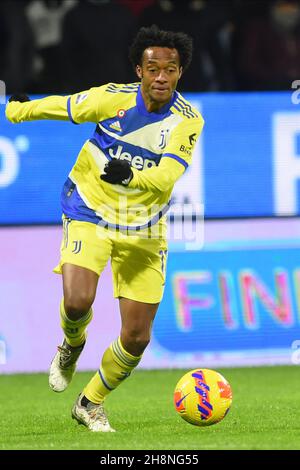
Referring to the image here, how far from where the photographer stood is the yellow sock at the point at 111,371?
280 inches

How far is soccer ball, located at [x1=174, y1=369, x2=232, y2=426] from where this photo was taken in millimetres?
6848

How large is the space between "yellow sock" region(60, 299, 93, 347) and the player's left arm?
994 millimetres

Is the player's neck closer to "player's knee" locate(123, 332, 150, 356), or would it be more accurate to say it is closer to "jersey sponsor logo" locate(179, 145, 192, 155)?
"jersey sponsor logo" locate(179, 145, 192, 155)

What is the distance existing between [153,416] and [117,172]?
7.06 ft

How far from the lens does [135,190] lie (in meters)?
7.09

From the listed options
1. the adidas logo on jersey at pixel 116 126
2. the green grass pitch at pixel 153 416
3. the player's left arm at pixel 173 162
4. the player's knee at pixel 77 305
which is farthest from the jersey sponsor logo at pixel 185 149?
the green grass pitch at pixel 153 416

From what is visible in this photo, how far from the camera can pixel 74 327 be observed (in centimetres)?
716

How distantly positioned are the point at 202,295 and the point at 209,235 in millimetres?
571

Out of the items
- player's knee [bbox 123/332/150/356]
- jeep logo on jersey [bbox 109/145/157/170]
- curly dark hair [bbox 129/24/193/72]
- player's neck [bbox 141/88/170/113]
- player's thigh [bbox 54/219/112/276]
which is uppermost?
curly dark hair [bbox 129/24/193/72]

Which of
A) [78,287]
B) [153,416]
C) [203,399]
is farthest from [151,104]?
[153,416]

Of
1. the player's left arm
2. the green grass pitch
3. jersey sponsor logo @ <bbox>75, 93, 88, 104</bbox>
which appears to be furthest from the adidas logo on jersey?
the green grass pitch

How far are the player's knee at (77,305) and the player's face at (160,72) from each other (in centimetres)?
125
